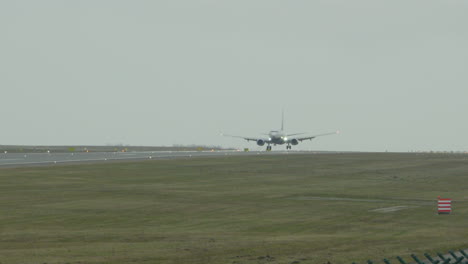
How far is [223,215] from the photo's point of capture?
172 feet

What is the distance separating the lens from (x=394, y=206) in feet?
199

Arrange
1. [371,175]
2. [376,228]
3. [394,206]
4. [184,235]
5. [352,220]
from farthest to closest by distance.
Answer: [371,175]
[394,206]
[352,220]
[376,228]
[184,235]

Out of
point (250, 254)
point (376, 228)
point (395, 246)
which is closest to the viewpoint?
point (250, 254)

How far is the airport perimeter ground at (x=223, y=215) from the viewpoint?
34906 mm

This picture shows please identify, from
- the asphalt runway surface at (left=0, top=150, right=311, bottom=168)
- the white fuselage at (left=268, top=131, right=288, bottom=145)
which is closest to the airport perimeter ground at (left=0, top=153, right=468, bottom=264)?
the asphalt runway surface at (left=0, top=150, right=311, bottom=168)

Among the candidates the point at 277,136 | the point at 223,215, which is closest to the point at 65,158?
the point at 277,136

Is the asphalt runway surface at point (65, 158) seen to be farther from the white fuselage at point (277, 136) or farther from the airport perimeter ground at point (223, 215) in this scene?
the white fuselage at point (277, 136)

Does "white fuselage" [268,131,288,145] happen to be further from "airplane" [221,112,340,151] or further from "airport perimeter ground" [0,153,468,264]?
"airport perimeter ground" [0,153,468,264]

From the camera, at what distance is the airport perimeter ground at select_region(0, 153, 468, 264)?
34.9m

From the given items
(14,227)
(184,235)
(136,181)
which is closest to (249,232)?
(184,235)

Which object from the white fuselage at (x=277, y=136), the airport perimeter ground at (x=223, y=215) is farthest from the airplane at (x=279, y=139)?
the airport perimeter ground at (x=223, y=215)

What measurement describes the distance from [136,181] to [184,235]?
4197 cm

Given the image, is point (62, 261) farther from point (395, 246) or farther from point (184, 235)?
point (395, 246)

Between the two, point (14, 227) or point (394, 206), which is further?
point (394, 206)
